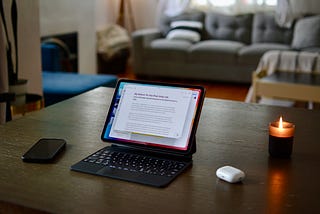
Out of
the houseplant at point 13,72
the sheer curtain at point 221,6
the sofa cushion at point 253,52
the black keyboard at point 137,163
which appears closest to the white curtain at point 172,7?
the sheer curtain at point 221,6

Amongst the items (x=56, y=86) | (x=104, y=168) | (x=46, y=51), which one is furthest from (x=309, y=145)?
(x=46, y=51)

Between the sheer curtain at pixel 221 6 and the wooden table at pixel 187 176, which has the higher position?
the sheer curtain at pixel 221 6

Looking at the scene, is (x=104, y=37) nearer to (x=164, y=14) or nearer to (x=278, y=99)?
(x=164, y=14)

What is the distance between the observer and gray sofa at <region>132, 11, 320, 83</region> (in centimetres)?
575

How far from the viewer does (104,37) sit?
→ 625 centimetres

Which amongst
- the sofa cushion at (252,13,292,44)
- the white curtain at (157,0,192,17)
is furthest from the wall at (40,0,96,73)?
the sofa cushion at (252,13,292,44)

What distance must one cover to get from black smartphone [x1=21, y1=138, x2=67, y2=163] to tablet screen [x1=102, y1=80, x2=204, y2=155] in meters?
0.13

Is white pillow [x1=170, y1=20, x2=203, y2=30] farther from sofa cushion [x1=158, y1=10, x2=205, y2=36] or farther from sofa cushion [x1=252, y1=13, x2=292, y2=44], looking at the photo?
sofa cushion [x1=252, y1=13, x2=292, y2=44]

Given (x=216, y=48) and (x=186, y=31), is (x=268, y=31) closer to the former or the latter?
(x=216, y=48)

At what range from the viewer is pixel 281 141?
4.31ft

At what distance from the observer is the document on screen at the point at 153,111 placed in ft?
4.33

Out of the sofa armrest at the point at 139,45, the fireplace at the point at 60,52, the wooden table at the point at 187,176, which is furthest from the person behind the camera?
the sofa armrest at the point at 139,45

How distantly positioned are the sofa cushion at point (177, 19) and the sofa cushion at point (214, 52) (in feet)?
1.82

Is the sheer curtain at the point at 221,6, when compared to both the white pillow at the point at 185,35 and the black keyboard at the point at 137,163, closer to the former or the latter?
the white pillow at the point at 185,35
